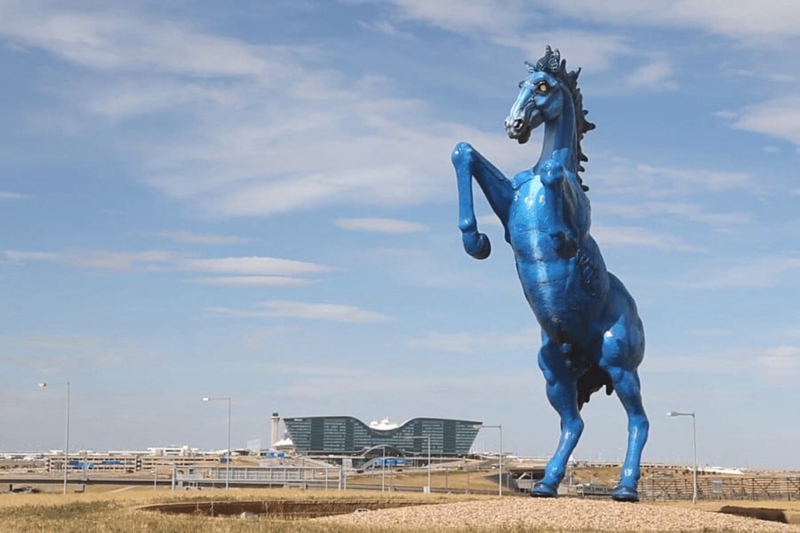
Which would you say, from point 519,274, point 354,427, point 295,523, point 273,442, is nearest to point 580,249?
point 519,274

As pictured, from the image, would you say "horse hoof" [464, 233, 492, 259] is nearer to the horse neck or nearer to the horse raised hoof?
the horse raised hoof

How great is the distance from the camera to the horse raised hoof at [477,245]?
68.1 feet

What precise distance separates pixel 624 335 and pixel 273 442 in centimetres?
16497

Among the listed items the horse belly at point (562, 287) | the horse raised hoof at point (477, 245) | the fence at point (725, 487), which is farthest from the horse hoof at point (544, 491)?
the fence at point (725, 487)

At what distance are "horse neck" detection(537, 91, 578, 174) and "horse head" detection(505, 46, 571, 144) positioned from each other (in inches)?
4.9

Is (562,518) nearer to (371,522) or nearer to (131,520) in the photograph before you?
(371,522)

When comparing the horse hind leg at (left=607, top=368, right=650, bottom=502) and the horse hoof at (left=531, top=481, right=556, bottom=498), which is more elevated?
the horse hind leg at (left=607, top=368, right=650, bottom=502)

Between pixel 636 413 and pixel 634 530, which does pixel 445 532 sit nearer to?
pixel 634 530

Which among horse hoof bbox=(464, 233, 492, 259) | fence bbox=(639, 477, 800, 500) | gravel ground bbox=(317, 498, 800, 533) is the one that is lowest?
fence bbox=(639, 477, 800, 500)

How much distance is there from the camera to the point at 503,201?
836 inches

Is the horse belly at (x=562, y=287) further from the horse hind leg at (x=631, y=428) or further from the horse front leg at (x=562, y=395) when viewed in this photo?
the horse hind leg at (x=631, y=428)

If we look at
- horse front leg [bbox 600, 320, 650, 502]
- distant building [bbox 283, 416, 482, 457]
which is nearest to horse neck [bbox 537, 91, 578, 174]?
horse front leg [bbox 600, 320, 650, 502]

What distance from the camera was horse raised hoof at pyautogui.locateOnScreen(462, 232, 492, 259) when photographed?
20.8 meters

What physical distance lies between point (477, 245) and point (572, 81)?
4.63m
